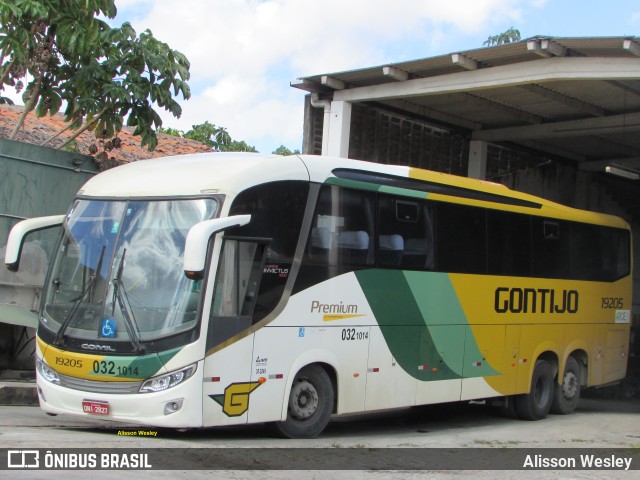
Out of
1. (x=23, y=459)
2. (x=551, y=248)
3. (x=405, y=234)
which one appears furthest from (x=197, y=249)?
(x=551, y=248)

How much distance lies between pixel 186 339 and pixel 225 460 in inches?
50.4

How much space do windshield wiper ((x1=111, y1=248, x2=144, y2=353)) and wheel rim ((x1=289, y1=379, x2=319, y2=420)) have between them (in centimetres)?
198

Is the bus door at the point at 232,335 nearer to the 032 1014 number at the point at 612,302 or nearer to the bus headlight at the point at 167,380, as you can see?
the bus headlight at the point at 167,380

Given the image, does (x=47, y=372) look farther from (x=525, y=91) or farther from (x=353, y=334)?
(x=525, y=91)

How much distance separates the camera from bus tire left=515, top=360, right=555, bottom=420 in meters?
13.6

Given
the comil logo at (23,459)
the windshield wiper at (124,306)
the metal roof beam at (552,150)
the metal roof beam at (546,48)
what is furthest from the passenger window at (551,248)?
the comil logo at (23,459)

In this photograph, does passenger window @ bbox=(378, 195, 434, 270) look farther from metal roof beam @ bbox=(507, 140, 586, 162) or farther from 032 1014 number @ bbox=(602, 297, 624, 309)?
metal roof beam @ bbox=(507, 140, 586, 162)

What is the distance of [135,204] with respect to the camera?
9133 mm

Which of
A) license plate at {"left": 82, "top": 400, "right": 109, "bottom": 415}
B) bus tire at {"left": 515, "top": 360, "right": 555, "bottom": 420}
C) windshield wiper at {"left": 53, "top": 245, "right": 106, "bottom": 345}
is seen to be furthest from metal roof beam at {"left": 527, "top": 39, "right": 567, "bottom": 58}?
license plate at {"left": 82, "top": 400, "right": 109, "bottom": 415}

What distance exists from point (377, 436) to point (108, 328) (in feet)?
13.2

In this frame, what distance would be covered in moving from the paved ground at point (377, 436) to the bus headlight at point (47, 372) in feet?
1.73

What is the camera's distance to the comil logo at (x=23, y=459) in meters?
6.63

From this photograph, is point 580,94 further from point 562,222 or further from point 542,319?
point 542,319

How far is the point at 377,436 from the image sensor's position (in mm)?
10984
